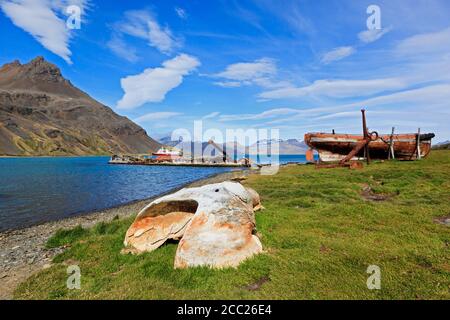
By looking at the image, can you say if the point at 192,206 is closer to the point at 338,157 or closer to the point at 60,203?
the point at 60,203

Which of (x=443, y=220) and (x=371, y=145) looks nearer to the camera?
(x=443, y=220)

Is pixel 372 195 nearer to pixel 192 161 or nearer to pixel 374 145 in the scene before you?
pixel 374 145

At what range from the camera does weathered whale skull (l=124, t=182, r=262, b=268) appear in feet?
26.6

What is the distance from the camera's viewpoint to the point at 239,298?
20.1 ft

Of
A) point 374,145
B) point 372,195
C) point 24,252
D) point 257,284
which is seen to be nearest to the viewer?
point 257,284

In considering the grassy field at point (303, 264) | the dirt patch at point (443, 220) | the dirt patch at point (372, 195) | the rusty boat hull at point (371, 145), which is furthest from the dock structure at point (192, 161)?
the dirt patch at point (443, 220)

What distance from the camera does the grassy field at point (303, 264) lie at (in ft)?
21.2

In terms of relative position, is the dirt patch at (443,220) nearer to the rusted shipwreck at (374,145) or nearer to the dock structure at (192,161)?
the rusted shipwreck at (374,145)

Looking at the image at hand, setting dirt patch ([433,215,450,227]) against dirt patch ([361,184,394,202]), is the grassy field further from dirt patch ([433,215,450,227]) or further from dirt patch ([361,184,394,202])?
dirt patch ([361,184,394,202])

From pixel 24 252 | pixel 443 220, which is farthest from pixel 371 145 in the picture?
pixel 24 252

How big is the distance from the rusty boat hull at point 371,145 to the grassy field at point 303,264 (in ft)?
103

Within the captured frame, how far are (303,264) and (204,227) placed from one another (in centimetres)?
324

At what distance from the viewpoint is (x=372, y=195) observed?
19.2 m
